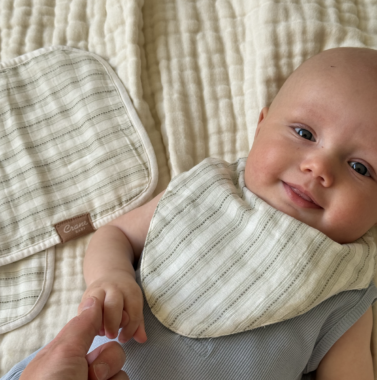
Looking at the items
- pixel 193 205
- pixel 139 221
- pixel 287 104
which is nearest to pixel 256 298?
pixel 193 205

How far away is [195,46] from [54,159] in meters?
0.54

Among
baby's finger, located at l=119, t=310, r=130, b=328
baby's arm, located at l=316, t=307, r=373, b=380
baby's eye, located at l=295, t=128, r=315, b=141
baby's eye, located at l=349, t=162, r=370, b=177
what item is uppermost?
baby's eye, located at l=295, t=128, r=315, b=141

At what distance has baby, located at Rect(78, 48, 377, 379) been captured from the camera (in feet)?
2.63

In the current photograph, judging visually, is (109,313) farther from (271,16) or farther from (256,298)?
(271,16)

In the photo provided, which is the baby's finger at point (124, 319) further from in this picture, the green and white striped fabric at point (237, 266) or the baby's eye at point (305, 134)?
the baby's eye at point (305, 134)

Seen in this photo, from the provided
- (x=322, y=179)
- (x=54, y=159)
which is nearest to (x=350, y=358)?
→ (x=322, y=179)

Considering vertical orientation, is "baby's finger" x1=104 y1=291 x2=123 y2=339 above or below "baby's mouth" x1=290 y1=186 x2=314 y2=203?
below

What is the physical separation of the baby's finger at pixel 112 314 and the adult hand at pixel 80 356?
2 centimetres

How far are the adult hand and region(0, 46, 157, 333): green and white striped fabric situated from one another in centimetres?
39

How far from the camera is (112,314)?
70 centimetres

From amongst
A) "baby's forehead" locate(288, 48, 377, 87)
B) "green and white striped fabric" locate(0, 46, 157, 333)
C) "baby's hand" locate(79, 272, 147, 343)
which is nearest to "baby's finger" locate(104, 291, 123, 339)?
"baby's hand" locate(79, 272, 147, 343)

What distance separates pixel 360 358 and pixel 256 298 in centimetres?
31

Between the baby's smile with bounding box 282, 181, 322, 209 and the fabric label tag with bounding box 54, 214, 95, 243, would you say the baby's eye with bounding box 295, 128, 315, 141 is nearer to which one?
the baby's smile with bounding box 282, 181, 322, 209

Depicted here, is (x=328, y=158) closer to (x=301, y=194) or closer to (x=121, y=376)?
(x=301, y=194)
